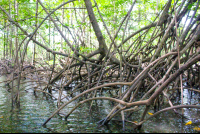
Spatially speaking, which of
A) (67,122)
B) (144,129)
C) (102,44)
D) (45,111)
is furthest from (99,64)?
(144,129)

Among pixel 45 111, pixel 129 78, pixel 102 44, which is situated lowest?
pixel 45 111

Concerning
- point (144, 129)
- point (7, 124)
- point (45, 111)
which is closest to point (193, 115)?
point (144, 129)

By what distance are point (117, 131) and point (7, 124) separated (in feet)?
4.55

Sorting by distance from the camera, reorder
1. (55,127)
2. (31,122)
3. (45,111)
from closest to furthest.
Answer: (55,127) → (31,122) → (45,111)

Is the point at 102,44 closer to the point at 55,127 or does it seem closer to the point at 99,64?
the point at 99,64

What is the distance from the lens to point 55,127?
7.52 ft

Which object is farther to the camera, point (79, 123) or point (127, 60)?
point (127, 60)

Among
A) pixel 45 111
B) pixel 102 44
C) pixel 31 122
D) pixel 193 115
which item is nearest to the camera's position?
pixel 31 122

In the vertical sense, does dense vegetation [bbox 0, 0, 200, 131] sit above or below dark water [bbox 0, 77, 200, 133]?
above

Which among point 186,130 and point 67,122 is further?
point 67,122

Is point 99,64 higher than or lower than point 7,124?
higher

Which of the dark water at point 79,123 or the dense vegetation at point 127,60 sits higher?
the dense vegetation at point 127,60

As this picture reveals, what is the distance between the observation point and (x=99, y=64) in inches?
182

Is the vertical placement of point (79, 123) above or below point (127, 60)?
below
